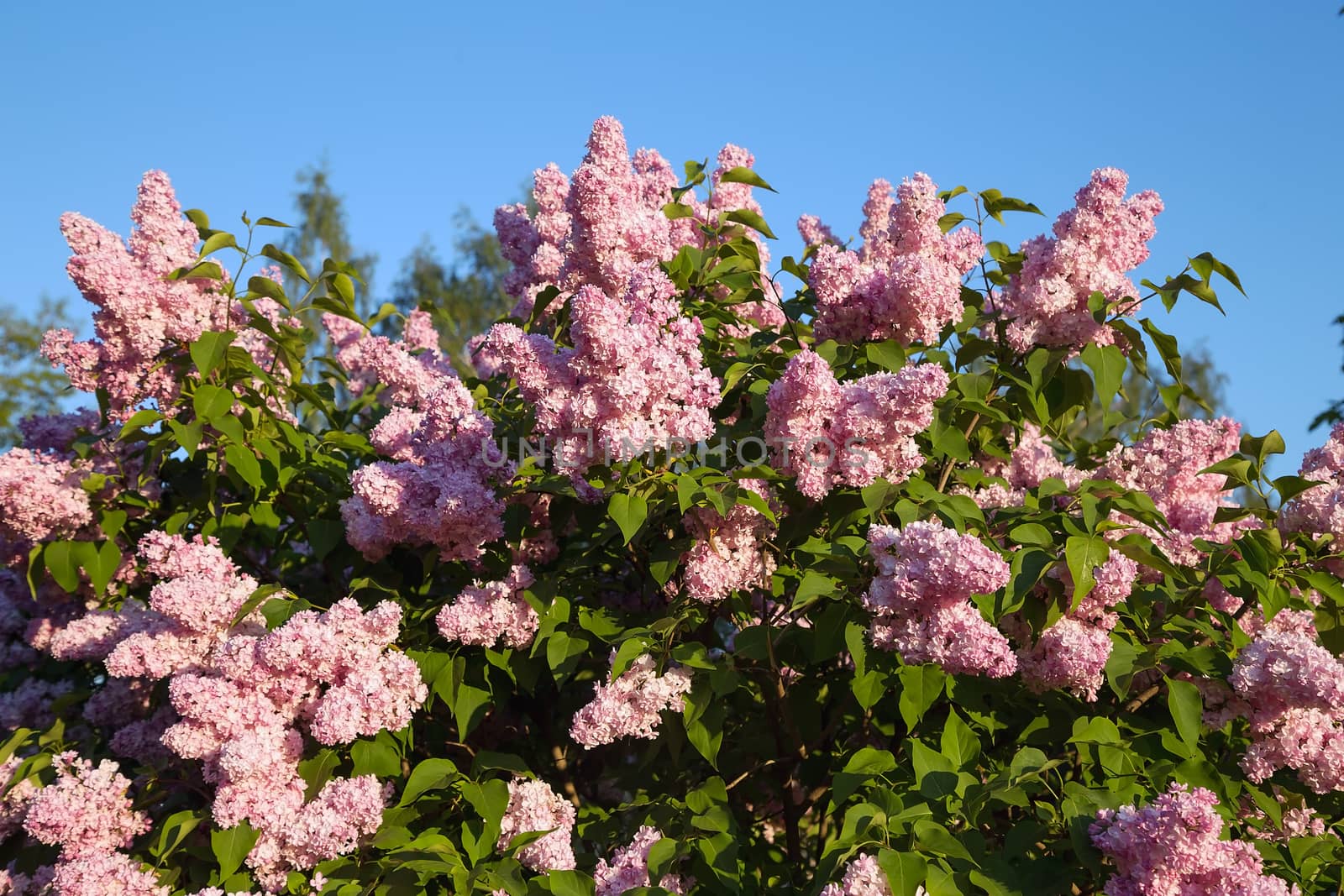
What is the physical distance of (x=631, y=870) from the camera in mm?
3227

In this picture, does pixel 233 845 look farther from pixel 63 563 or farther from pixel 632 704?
pixel 63 563

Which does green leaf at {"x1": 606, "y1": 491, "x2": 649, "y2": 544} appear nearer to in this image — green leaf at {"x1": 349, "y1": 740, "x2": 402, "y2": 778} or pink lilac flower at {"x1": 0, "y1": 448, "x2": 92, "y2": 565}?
green leaf at {"x1": 349, "y1": 740, "x2": 402, "y2": 778}

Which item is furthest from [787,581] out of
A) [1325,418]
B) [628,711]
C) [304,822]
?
[1325,418]

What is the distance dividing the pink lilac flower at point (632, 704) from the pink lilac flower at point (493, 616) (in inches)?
14.0

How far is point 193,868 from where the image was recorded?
12.4 feet

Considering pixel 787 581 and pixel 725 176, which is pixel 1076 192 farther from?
pixel 787 581

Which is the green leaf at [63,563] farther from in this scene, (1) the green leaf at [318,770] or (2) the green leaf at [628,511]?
(2) the green leaf at [628,511]

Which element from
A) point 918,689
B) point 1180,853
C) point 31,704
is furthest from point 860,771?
point 31,704

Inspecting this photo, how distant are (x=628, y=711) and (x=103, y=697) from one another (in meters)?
2.71

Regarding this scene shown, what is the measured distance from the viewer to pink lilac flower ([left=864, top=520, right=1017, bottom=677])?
2.89m

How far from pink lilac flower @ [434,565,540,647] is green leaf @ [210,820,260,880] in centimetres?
82

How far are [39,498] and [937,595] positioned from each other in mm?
3431

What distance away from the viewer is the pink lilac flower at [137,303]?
164 inches

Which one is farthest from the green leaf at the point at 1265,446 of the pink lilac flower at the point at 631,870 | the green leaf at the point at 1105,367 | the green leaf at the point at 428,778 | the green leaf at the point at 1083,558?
the green leaf at the point at 428,778
